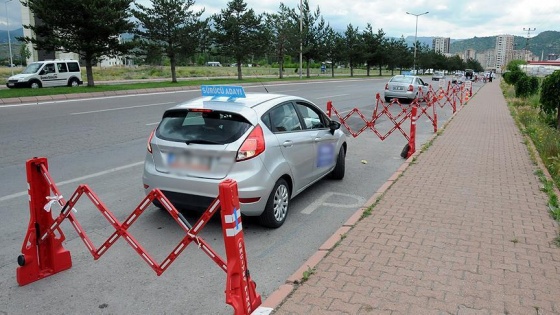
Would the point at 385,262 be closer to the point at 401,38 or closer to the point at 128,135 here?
the point at 128,135

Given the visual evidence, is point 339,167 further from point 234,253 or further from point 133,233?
point 234,253

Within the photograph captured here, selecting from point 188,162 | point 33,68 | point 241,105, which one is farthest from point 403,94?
point 33,68

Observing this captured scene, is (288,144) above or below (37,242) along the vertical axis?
above

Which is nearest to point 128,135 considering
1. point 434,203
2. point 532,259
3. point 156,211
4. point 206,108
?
point 156,211

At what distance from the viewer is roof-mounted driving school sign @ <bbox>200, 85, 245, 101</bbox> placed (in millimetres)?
5500

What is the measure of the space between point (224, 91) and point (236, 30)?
35.6m

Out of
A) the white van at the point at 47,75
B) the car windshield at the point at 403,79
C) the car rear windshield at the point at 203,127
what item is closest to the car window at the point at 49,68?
the white van at the point at 47,75

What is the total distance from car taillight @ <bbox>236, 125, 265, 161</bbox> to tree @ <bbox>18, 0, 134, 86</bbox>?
896 inches

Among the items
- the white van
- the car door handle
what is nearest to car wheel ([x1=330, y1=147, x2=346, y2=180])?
the car door handle

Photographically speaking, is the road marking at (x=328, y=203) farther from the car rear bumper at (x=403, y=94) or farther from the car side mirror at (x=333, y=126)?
the car rear bumper at (x=403, y=94)

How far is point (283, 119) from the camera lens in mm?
5875

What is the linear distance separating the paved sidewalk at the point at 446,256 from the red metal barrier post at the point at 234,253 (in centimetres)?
39

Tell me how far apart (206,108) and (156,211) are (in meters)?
1.60

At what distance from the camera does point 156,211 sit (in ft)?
19.5
